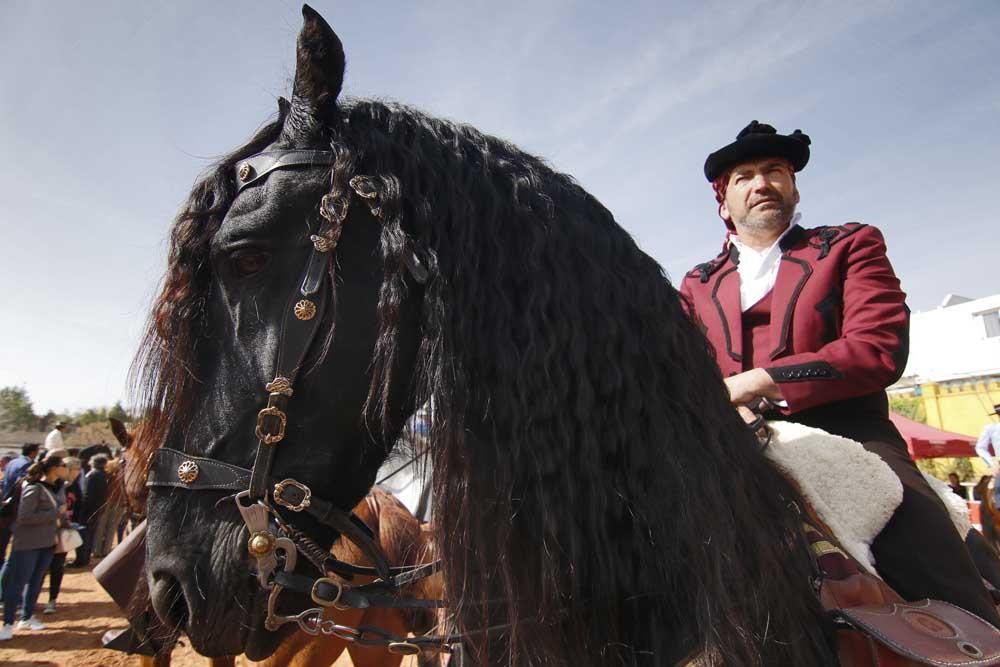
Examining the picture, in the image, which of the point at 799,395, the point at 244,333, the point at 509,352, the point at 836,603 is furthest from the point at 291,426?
the point at 799,395

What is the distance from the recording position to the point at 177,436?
4.48 feet

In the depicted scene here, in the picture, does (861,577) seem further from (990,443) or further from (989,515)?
(990,443)

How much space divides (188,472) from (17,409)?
84672mm

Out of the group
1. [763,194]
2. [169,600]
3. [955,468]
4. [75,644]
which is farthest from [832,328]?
[955,468]

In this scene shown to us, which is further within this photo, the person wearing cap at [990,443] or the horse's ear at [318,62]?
the person wearing cap at [990,443]

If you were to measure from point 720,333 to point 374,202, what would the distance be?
1647 millimetres

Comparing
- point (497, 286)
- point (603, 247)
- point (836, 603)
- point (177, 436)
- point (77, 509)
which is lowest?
point (77, 509)

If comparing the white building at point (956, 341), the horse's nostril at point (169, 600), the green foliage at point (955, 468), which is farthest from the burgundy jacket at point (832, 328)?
the white building at point (956, 341)

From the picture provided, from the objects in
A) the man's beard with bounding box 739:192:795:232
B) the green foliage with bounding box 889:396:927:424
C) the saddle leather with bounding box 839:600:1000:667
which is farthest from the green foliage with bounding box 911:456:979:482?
the saddle leather with bounding box 839:600:1000:667

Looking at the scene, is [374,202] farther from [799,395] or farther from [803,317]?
[803,317]

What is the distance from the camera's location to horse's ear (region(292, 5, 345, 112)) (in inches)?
55.3

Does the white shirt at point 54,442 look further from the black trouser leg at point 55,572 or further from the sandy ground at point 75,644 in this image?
the sandy ground at point 75,644

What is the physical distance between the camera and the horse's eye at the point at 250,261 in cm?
137

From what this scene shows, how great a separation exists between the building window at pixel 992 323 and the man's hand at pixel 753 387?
124ft
